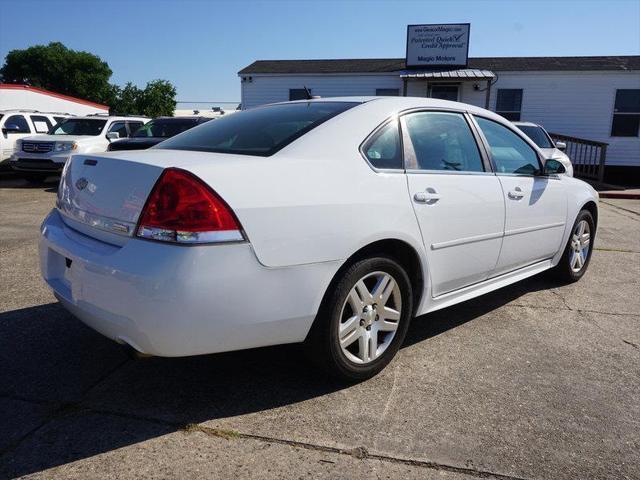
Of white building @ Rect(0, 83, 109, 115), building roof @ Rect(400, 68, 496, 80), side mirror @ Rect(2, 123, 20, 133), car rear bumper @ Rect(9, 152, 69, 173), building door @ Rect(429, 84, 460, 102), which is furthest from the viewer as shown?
white building @ Rect(0, 83, 109, 115)

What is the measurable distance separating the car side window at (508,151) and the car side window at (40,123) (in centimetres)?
1423

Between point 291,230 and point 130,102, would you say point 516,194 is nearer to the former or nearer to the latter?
point 291,230

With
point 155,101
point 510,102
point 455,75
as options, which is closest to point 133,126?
point 455,75

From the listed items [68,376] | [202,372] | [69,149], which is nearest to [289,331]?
[202,372]

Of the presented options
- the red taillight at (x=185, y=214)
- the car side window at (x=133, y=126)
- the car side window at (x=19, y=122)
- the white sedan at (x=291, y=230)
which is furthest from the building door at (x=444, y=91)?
the red taillight at (x=185, y=214)

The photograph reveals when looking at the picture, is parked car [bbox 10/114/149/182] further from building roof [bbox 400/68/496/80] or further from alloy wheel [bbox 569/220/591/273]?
alloy wheel [bbox 569/220/591/273]

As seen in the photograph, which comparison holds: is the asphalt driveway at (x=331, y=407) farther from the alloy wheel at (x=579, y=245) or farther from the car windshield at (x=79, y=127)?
the car windshield at (x=79, y=127)

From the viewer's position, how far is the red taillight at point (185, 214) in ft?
7.32

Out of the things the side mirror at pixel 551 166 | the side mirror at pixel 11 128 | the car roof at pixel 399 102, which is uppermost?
the car roof at pixel 399 102

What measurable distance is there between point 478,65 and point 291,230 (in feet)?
59.1

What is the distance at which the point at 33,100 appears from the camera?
2208 cm

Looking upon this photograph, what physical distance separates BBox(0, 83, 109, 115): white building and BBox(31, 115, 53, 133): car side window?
6969 millimetres

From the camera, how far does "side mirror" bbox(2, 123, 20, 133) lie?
1378 centimetres

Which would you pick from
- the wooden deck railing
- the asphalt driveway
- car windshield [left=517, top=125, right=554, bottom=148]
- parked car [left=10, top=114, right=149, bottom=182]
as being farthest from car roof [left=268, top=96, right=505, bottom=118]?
the wooden deck railing
